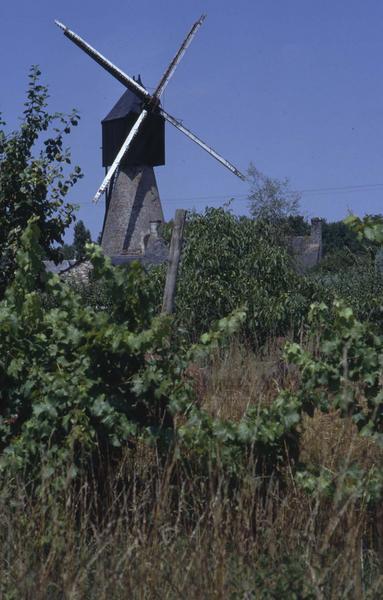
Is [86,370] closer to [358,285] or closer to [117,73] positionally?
[358,285]

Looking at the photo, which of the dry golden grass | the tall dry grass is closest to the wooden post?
the dry golden grass

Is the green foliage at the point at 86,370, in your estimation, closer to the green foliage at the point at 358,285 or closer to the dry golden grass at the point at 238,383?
the dry golden grass at the point at 238,383

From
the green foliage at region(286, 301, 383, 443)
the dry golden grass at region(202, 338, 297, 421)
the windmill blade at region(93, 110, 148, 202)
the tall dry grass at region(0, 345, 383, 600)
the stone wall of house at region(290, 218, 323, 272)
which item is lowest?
the tall dry grass at region(0, 345, 383, 600)

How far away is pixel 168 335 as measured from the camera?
454cm

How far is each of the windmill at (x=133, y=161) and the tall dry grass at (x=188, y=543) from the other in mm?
35691

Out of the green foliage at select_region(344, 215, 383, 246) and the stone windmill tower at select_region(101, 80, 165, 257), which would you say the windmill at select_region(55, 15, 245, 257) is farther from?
the green foliage at select_region(344, 215, 383, 246)

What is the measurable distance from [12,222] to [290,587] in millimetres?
6760

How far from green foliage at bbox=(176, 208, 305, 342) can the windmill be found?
27.6 m

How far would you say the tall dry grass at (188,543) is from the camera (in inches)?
131

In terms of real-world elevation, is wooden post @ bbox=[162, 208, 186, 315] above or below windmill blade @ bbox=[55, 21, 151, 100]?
below

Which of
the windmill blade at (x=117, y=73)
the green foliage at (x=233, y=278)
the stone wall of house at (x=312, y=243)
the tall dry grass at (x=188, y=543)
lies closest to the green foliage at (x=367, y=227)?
the tall dry grass at (x=188, y=543)

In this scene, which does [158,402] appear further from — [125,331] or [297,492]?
[297,492]

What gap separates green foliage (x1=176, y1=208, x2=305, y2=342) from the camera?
445 inches

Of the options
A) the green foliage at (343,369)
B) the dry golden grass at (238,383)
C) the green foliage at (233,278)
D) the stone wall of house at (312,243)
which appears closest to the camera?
the green foliage at (343,369)
